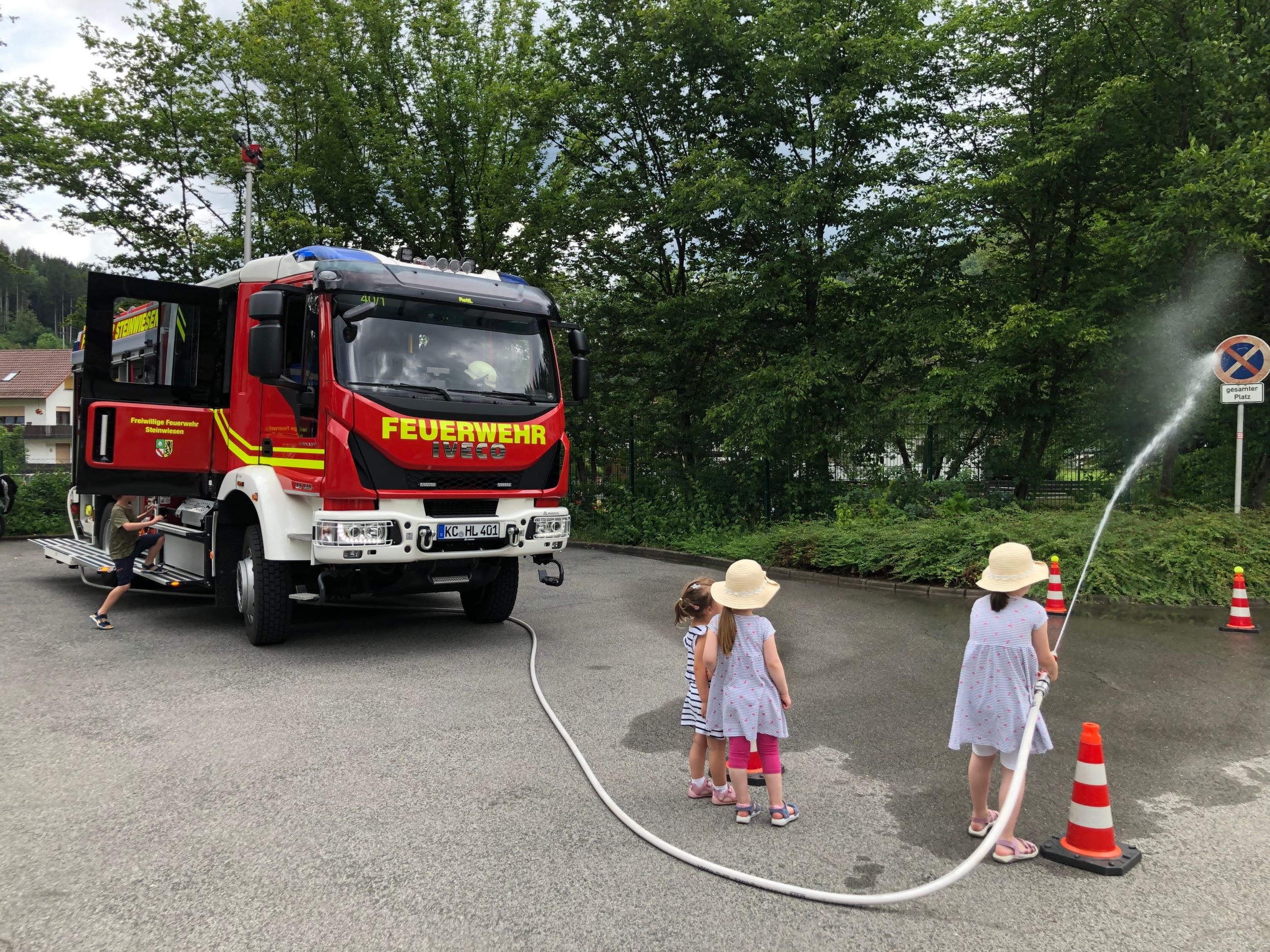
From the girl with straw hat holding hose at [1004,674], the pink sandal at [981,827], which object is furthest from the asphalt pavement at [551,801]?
the girl with straw hat holding hose at [1004,674]

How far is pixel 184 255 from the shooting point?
70.6 feet

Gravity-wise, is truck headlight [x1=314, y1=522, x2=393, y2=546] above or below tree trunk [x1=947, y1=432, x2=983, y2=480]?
below

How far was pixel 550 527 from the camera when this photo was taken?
28.1 feet

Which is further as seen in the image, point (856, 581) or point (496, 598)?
point (856, 581)

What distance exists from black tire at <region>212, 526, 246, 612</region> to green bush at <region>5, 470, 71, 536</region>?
42.9ft

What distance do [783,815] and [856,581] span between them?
826cm

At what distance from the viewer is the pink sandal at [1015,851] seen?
12.9 feet

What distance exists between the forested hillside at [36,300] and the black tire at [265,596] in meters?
104

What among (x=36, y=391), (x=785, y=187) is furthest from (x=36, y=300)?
(x=785, y=187)

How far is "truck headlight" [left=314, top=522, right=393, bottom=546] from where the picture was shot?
743 centimetres

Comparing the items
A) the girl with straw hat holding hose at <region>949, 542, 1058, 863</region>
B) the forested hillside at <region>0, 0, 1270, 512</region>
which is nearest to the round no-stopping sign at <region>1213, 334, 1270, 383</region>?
the forested hillside at <region>0, 0, 1270, 512</region>

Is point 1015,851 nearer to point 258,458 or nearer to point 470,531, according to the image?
point 470,531

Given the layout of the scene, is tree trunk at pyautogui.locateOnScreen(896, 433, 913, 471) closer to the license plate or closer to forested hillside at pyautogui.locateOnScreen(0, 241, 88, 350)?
the license plate

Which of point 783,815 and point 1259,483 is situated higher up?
point 1259,483
